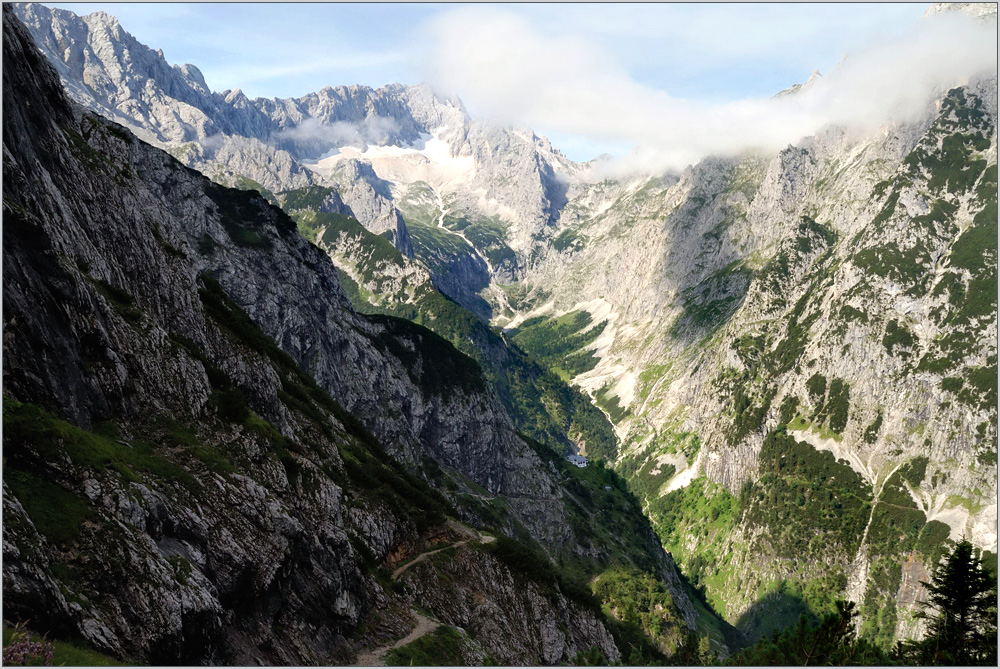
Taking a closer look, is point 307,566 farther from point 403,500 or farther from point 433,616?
point 403,500

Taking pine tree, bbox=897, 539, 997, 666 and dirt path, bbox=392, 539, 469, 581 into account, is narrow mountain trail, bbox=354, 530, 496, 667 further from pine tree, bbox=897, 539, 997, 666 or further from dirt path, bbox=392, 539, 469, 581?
pine tree, bbox=897, 539, 997, 666

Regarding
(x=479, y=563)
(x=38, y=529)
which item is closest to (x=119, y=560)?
(x=38, y=529)

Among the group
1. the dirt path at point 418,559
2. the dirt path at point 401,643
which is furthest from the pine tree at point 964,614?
the dirt path at point 418,559

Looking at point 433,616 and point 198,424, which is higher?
point 198,424

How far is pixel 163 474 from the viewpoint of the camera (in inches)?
2116

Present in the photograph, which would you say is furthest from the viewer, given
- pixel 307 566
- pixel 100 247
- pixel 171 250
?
pixel 171 250

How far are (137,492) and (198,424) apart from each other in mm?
21828

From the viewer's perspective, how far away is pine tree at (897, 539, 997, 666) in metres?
55.2

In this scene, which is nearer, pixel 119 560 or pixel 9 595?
pixel 9 595

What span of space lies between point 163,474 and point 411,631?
34017 millimetres

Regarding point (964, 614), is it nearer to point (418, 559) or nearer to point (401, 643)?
point (401, 643)

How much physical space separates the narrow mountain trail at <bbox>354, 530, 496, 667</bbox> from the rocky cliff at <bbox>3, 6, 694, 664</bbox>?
112 centimetres

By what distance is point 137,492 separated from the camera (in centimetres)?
4684

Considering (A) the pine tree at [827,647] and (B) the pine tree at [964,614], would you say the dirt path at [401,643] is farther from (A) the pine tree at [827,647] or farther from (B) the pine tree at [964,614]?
(B) the pine tree at [964,614]
